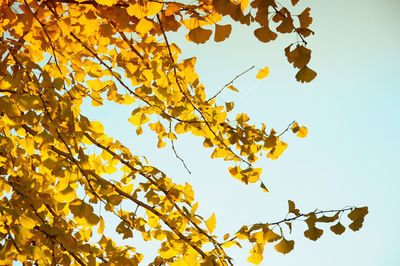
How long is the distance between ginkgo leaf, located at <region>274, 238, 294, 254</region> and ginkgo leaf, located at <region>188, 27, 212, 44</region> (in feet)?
2.07

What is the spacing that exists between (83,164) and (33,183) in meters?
0.24

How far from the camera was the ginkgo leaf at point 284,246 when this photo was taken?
1.02m

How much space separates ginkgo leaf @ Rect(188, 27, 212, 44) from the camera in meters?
0.91

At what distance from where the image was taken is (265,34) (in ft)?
2.82

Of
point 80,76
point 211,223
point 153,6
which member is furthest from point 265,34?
point 80,76

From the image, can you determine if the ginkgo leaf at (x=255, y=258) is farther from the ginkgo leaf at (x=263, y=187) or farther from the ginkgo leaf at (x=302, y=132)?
the ginkgo leaf at (x=302, y=132)

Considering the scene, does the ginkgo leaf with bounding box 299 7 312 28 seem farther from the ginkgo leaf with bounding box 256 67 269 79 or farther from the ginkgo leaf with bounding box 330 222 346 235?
the ginkgo leaf with bounding box 256 67 269 79

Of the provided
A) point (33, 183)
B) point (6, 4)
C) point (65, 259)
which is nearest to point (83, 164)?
point (33, 183)

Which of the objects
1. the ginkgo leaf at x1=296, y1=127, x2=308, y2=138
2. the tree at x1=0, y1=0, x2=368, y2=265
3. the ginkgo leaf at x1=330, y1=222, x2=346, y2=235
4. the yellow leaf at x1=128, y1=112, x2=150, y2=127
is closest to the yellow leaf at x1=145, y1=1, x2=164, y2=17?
the tree at x1=0, y1=0, x2=368, y2=265

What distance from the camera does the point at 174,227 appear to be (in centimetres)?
135

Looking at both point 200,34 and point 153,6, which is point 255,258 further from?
point 153,6

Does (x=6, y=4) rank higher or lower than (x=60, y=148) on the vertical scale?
higher

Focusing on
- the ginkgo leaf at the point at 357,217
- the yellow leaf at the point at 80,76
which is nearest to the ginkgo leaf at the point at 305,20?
the ginkgo leaf at the point at 357,217

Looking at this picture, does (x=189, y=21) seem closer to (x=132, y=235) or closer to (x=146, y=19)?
(x=146, y=19)
